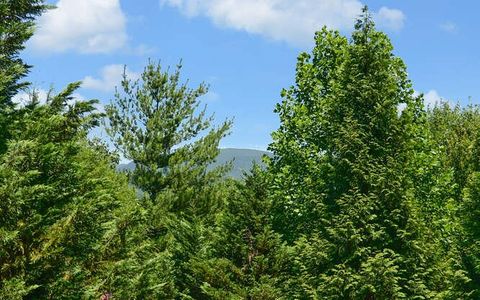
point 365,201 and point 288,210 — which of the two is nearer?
point 365,201

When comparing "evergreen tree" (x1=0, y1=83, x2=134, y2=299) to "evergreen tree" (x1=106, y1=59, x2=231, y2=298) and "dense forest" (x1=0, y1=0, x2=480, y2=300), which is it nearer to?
"dense forest" (x1=0, y1=0, x2=480, y2=300)

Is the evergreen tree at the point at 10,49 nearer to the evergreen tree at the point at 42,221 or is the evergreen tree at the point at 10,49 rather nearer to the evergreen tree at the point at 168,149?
the evergreen tree at the point at 42,221

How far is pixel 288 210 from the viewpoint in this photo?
2027 cm

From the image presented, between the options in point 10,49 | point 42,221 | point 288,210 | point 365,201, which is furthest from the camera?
point 288,210

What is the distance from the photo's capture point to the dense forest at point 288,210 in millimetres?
9969

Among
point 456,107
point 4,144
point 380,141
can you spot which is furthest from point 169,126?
point 456,107

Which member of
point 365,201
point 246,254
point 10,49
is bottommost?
point 246,254

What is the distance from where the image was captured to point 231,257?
1711 cm

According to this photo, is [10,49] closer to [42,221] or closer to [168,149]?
[42,221]

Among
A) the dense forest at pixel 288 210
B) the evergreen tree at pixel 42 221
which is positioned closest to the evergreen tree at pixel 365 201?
the dense forest at pixel 288 210

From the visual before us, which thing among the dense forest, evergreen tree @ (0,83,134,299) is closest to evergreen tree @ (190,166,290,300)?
the dense forest

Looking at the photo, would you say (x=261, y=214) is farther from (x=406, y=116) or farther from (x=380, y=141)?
(x=406, y=116)

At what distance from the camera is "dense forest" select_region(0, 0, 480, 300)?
9.97 m

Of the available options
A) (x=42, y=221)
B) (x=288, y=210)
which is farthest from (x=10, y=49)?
(x=288, y=210)
